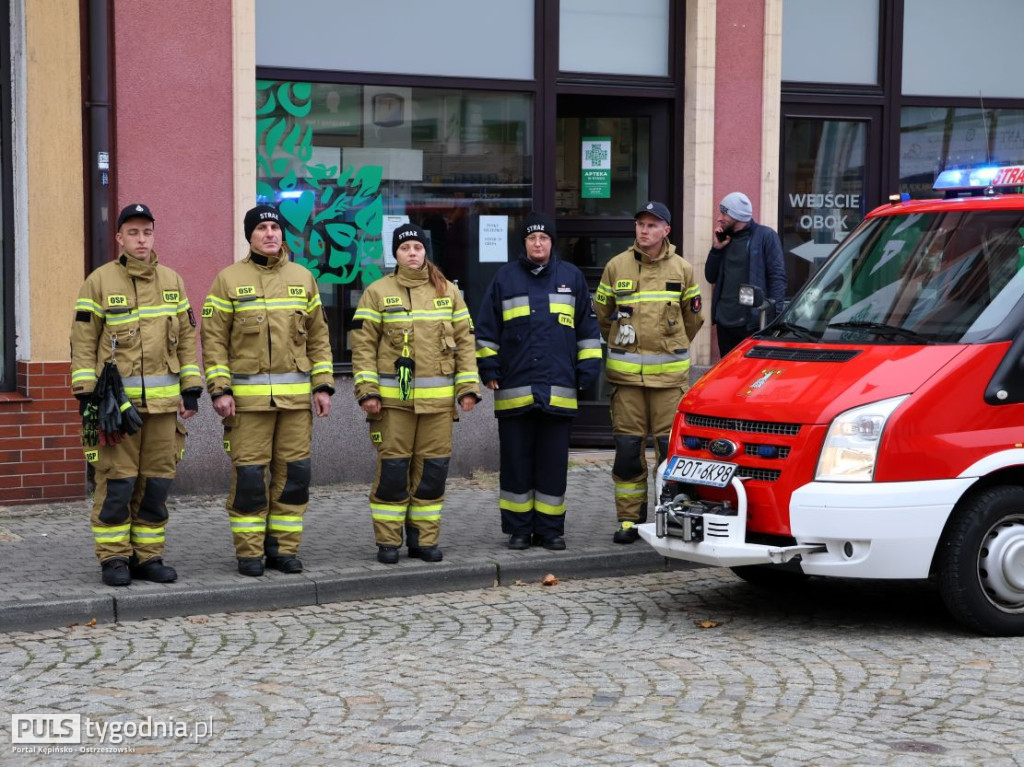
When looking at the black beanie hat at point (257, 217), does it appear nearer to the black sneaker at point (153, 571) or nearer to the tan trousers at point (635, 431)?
the black sneaker at point (153, 571)

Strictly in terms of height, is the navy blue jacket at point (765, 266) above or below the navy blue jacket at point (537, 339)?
above

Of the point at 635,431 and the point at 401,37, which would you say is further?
the point at 401,37

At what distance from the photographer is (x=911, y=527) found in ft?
22.4

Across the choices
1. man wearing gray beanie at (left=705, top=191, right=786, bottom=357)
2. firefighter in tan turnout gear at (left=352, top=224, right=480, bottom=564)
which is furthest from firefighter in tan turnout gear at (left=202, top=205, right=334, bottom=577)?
man wearing gray beanie at (left=705, top=191, right=786, bottom=357)

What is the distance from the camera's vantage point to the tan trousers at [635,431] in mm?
9070

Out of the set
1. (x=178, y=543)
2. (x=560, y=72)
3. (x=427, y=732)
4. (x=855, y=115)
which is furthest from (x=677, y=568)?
(x=855, y=115)

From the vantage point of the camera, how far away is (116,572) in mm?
7773

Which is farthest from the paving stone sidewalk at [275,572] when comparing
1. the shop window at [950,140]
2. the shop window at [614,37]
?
the shop window at [950,140]

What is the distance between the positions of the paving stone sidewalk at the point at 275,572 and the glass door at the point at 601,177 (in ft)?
8.16

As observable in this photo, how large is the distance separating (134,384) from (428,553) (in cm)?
187

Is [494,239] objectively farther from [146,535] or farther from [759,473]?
[759,473]

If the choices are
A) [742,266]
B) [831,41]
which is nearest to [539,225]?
[742,266]

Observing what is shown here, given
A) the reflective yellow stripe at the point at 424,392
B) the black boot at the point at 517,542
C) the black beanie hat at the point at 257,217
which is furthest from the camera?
the black boot at the point at 517,542

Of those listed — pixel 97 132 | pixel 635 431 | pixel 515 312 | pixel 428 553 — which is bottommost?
pixel 428 553
